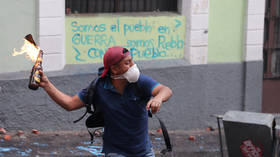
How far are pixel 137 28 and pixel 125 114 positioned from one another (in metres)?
4.00

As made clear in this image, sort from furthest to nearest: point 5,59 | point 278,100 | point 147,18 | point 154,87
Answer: point 278,100
point 147,18
point 5,59
point 154,87

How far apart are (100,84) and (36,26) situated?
333cm

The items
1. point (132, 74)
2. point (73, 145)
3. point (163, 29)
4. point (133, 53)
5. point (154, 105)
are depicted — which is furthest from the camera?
point (163, 29)

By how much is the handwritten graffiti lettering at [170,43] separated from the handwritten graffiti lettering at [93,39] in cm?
Answer: 76

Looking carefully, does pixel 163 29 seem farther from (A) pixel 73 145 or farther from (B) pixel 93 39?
(A) pixel 73 145

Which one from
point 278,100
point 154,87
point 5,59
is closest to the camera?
point 154,87

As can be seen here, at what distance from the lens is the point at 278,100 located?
9.66 m

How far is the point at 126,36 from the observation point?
8.28m

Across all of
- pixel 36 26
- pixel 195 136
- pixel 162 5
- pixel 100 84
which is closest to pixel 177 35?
pixel 162 5

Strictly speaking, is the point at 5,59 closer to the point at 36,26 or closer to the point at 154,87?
the point at 36,26

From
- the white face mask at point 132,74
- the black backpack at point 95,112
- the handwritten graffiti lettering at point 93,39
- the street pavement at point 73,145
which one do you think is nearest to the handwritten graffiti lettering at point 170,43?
the handwritten graffiti lettering at point 93,39

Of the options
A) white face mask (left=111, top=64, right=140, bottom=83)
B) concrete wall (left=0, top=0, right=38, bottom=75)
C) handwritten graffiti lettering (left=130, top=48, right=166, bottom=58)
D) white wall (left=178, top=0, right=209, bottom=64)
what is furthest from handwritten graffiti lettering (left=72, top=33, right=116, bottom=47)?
white face mask (left=111, top=64, right=140, bottom=83)

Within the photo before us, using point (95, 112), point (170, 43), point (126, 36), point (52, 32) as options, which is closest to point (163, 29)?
point (170, 43)

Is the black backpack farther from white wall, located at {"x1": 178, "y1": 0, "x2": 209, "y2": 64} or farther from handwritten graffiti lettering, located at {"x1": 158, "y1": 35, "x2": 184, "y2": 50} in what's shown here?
white wall, located at {"x1": 178, "y1": 0, "x2": 209, "y2": 64}
